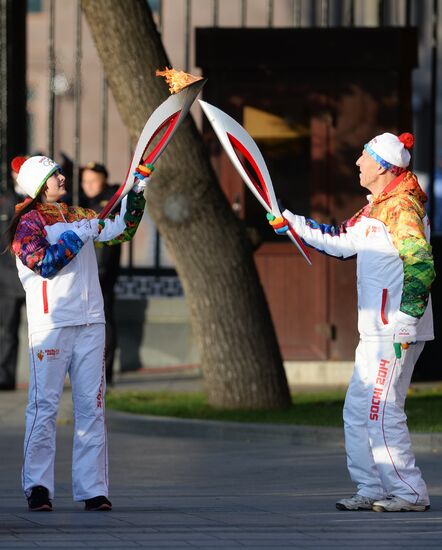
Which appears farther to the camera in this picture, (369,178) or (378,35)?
(378,35)

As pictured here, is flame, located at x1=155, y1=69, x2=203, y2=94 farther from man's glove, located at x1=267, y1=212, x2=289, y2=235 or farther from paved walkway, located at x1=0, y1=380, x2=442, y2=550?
paved walkway, located at x1=0, y1=380, x2=442, y2=550

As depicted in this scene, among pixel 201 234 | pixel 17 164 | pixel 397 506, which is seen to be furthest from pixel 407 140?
pixel 201 234

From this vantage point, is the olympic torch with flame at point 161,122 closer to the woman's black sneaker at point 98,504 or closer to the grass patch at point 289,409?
the woman's black sneaker at point 98,504

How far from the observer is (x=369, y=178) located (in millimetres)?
7965

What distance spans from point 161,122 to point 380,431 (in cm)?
198

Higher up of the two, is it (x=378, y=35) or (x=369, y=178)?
(x=378, y=35)

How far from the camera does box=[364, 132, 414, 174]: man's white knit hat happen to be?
25.8 feet

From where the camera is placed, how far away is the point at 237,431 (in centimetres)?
1121

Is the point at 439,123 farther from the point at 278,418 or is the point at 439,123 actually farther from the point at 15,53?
the point at 278,418

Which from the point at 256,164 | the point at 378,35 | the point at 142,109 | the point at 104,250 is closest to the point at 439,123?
the point at 378,35

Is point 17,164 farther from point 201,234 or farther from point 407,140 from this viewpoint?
point 201,234

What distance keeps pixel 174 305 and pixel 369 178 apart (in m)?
7.40

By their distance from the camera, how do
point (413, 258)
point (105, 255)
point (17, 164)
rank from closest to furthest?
point (413, 258) < point (17, 164) < point (105, 255)

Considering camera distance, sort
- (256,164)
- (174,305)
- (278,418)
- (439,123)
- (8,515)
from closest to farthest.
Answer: (8,515) → (256,164) → (278,418) → (174,305) → (439,123)
